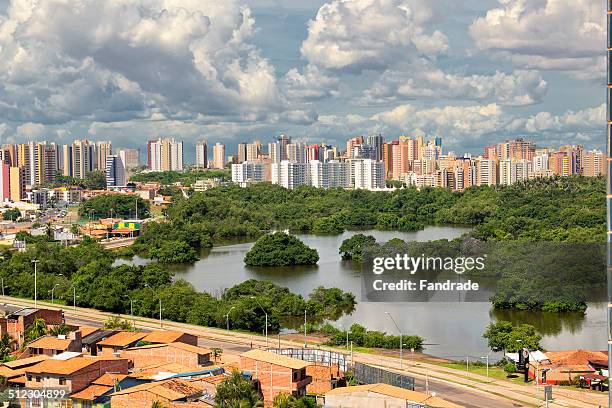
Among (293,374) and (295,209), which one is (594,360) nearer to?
(293,374)

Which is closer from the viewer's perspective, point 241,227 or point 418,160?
point 241,227

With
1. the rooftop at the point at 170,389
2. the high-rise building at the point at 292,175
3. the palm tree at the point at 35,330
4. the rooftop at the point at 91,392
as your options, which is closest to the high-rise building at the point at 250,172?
the high-rise building at the point at 292,175

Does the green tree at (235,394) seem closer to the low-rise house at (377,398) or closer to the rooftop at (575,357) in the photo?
the low-rise house at (377,398)

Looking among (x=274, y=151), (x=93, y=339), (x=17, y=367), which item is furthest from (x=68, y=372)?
(x=274, y=151)

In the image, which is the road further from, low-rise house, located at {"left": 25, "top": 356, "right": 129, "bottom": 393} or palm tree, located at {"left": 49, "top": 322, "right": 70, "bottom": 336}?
low-rise house, located at {"left": 25, "top": 356, "right": 129, "bottom": 393}

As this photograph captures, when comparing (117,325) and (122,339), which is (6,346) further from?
(117,325)

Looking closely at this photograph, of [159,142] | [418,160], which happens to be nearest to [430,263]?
[418,160]
